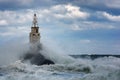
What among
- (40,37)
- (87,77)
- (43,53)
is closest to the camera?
(87,77)

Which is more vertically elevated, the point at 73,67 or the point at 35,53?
the point at 35,53

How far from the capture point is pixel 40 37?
57.4m

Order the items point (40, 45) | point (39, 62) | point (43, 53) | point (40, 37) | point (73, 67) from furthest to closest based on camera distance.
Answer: point (40, 37)
point (40, 45)
point (43, 53)
point (39, 62)
point (73, 67)

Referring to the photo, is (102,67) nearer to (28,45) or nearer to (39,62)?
(39,62)

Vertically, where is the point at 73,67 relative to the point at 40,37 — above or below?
below

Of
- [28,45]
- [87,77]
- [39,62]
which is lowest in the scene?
[87,77]

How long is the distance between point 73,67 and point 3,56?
16383 mm

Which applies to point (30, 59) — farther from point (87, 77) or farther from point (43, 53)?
point (87, 77)

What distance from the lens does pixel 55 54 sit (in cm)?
5112

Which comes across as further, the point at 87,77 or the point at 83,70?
the point at 83,70

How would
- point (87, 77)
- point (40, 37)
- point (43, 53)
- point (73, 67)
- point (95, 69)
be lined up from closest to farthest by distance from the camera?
1. point (87, 77)
2. point (95, 69)
3. point (73, 67)
4. point (43, 53)
5. point (40, 37)

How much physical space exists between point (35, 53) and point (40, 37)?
26.0 ft

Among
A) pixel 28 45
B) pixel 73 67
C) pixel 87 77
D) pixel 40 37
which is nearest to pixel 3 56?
pixel 28 45

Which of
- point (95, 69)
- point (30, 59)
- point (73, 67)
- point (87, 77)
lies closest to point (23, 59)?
point (30, 59)
